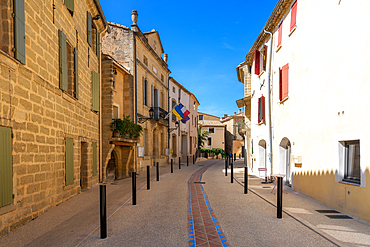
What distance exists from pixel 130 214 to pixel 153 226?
1311 mm

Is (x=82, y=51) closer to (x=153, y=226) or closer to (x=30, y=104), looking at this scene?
(x=30, y=104)

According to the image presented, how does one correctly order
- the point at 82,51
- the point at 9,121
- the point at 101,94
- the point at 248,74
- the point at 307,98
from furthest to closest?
the point at 248,74 → the point at 101,94 → the point at 82,51 → the point at 307,98 → the point at 9,121

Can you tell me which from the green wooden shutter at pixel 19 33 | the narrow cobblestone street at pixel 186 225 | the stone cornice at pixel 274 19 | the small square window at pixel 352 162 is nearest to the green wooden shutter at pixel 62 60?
the green wooden shutter at pixel 19 33

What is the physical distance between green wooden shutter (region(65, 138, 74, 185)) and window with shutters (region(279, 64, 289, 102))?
26.9 feet

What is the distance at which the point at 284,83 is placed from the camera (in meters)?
11.6

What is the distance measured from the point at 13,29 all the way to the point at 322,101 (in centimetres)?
788

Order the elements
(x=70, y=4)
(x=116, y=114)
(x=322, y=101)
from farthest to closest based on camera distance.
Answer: (x=116, y=114), (x=70, y=4), (x=322, y=101)

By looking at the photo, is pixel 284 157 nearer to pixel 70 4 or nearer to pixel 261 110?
pixel 261 110

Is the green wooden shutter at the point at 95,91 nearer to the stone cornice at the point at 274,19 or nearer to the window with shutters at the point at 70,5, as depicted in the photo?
the window with shutters at the point at 70,5

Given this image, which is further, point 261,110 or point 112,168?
point 112,168

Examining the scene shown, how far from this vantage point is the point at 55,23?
8.16 metres

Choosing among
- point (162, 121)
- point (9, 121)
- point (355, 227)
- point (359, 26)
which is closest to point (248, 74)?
point (162, 121)

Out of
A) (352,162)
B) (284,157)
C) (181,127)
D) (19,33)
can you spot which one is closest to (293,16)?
(284,157)

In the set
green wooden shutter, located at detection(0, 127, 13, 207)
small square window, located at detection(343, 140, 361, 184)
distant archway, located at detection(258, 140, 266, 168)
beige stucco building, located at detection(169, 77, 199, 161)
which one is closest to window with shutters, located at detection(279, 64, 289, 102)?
small square window, located at detection(343, 140, 361, 184)
